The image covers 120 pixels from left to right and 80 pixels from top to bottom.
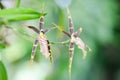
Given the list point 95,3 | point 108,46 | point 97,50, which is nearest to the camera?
point 95,3

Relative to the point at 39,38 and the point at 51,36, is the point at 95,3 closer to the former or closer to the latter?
the point at 51,36

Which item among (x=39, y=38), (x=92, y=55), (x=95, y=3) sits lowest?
(x=39, y=38)

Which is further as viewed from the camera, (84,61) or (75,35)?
(84,61)

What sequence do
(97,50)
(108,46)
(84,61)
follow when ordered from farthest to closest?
(108,46) → (97,50) → (84,61)

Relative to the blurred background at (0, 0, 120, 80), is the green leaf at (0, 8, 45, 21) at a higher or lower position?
lower

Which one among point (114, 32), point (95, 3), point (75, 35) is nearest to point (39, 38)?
point (75, 35)

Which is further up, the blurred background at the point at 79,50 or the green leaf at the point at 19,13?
the blurred background at the point at 79,50

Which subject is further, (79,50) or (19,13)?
(79,50)

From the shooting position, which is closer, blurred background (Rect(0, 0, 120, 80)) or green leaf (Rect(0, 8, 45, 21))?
green leaf (Rect(0, 8, 45, 21))

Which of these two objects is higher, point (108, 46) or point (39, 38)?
point (108, 46)

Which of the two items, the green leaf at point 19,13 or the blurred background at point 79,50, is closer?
the green leaf at point 19,13

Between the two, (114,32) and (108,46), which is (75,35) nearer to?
(114,32)
